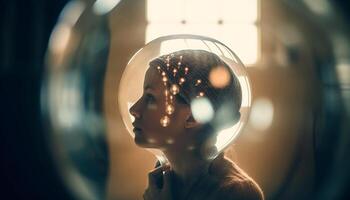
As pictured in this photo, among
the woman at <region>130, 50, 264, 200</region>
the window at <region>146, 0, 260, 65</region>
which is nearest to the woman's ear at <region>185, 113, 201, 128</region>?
the woman at <region>130, 50, 264, 200</region>

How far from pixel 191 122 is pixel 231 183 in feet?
0.29

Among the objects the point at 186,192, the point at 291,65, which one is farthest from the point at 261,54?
the point at 186,192

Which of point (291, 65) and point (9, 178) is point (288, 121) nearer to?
point (291, 65)

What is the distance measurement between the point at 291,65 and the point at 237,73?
18 cm

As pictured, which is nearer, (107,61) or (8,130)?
(107,61)

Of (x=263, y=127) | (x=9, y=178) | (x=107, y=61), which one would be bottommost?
(x=9, y=178)

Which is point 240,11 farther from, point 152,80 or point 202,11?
point 152,80

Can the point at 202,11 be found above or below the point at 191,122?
above

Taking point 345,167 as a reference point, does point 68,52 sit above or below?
above

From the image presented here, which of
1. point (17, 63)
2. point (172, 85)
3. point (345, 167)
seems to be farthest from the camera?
point (17, 63)

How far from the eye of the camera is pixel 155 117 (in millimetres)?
638

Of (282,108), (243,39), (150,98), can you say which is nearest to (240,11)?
(243,39)

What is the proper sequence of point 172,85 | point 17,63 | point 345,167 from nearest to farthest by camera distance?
1. point 172,85
2. point 345,167
3. point 17,63

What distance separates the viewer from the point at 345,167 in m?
0.75
